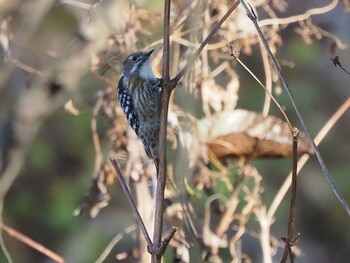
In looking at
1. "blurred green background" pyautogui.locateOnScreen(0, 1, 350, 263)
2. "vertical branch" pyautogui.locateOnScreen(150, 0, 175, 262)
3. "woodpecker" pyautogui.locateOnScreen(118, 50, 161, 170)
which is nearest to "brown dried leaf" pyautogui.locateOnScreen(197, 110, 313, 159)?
"woodpecker" pyautogui.locateOnScreen(118, 50, 161, 170)

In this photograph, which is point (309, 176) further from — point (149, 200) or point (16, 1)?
point (149, 200)

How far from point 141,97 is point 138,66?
134mm

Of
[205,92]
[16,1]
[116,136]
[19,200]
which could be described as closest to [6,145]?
[116,136]

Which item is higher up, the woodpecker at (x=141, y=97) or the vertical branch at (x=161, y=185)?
the vertical branch at (x=161, y=185)

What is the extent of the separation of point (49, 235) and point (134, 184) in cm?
312

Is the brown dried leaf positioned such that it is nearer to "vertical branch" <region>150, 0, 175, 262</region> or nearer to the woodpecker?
the woodpecker

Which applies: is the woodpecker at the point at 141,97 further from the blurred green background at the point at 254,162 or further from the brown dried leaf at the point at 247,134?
the blurred green background at the point at 254,162

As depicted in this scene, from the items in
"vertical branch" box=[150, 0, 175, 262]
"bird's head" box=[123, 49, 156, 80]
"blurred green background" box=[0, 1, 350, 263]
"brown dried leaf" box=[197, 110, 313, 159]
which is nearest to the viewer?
"vertical branch" box=[150, 0, 175, 262]

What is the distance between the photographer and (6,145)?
12.8 ft

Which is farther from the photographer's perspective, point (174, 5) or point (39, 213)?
point (39, 213)

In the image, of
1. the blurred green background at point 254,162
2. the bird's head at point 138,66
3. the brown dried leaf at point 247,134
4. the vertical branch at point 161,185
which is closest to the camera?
the vertical branch at point 161,185

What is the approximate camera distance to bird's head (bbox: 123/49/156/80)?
11.4 ft

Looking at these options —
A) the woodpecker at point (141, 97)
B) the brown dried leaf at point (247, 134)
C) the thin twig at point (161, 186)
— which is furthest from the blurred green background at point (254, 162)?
the thin twig at point (161, 186)

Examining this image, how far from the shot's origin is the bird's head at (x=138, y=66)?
349 cm
